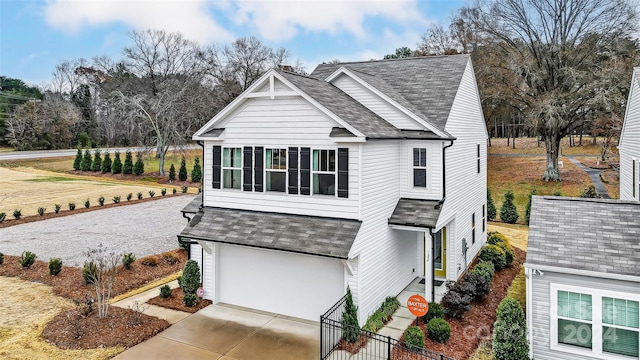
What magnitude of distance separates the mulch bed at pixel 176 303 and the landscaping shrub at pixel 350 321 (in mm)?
4662

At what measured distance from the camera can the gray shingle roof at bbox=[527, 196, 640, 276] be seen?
8.15m

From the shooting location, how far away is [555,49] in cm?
3188

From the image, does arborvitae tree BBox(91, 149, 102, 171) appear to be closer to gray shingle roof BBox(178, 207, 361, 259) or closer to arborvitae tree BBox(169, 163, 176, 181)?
arborvitae tree BBox(169, 163, 176, 181)

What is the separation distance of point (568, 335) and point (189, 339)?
8574 millimetres

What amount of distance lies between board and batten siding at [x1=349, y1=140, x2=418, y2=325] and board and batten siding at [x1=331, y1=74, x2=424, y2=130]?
756mm

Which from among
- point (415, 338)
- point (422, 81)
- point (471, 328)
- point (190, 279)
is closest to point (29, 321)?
point (190, 279)

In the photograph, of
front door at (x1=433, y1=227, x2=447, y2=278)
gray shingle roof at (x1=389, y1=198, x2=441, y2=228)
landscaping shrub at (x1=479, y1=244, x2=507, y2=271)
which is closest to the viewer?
gray shingle roof at (x1=389, y1=198, x2=441, y2=228)

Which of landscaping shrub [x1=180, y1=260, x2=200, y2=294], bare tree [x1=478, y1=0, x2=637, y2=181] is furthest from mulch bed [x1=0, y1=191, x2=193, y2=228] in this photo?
bare tree [x1=478, y1=0, x2=637, y2=181]

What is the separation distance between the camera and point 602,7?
3061 cm

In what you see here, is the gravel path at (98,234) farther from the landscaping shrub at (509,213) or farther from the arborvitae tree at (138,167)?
the landscaping shrub at (509,213)

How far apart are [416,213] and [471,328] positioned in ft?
11.7

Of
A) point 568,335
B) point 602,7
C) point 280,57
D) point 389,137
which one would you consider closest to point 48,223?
point 389,137

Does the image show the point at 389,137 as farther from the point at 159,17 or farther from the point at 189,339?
the point at 159,17

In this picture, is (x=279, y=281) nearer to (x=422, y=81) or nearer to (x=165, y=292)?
(x=165, y=292)
